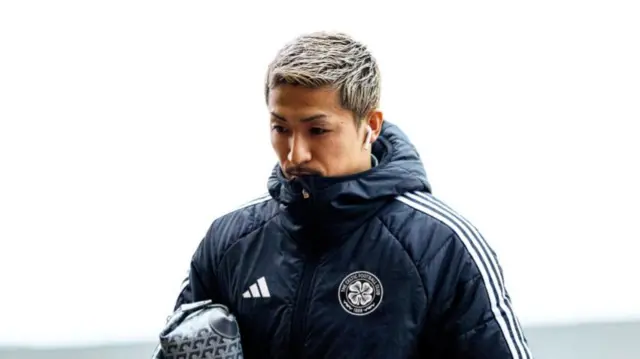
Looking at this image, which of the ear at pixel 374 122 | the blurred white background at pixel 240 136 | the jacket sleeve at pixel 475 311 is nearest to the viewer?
the jacket sleeve at pixel 475 311

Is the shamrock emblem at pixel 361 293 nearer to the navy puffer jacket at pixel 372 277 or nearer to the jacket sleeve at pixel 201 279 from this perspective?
the navy puffer jacket at pixel 372 277

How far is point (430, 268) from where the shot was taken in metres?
1.26

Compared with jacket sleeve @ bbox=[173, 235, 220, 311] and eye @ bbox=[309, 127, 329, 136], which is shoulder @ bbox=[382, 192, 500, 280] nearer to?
eye @ bbox=[309, 127, 329, 136]

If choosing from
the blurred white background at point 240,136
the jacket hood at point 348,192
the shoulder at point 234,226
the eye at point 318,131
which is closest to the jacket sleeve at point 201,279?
the shoulder at point 234,226

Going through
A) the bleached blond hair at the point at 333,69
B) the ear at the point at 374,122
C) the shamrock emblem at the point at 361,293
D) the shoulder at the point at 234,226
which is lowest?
the shamrock emblem at the point at 361,293

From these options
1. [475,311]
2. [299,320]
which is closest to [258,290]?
[299,320]

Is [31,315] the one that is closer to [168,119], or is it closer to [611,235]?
[168,119]

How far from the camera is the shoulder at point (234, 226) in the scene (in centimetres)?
140

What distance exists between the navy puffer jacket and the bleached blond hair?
10 centimetres

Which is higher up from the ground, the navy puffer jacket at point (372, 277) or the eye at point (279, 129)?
the eye at point (279, 129)

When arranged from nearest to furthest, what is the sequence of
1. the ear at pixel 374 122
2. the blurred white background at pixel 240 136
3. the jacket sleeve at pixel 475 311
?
the jacket sleeve at pixel 475 311 < the ear at pixel 374 122 < the blurred white background at pixel 240 136

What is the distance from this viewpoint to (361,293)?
1276 millimetres

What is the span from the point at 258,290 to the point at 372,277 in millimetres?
162

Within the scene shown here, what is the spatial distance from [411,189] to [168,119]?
85 cm
